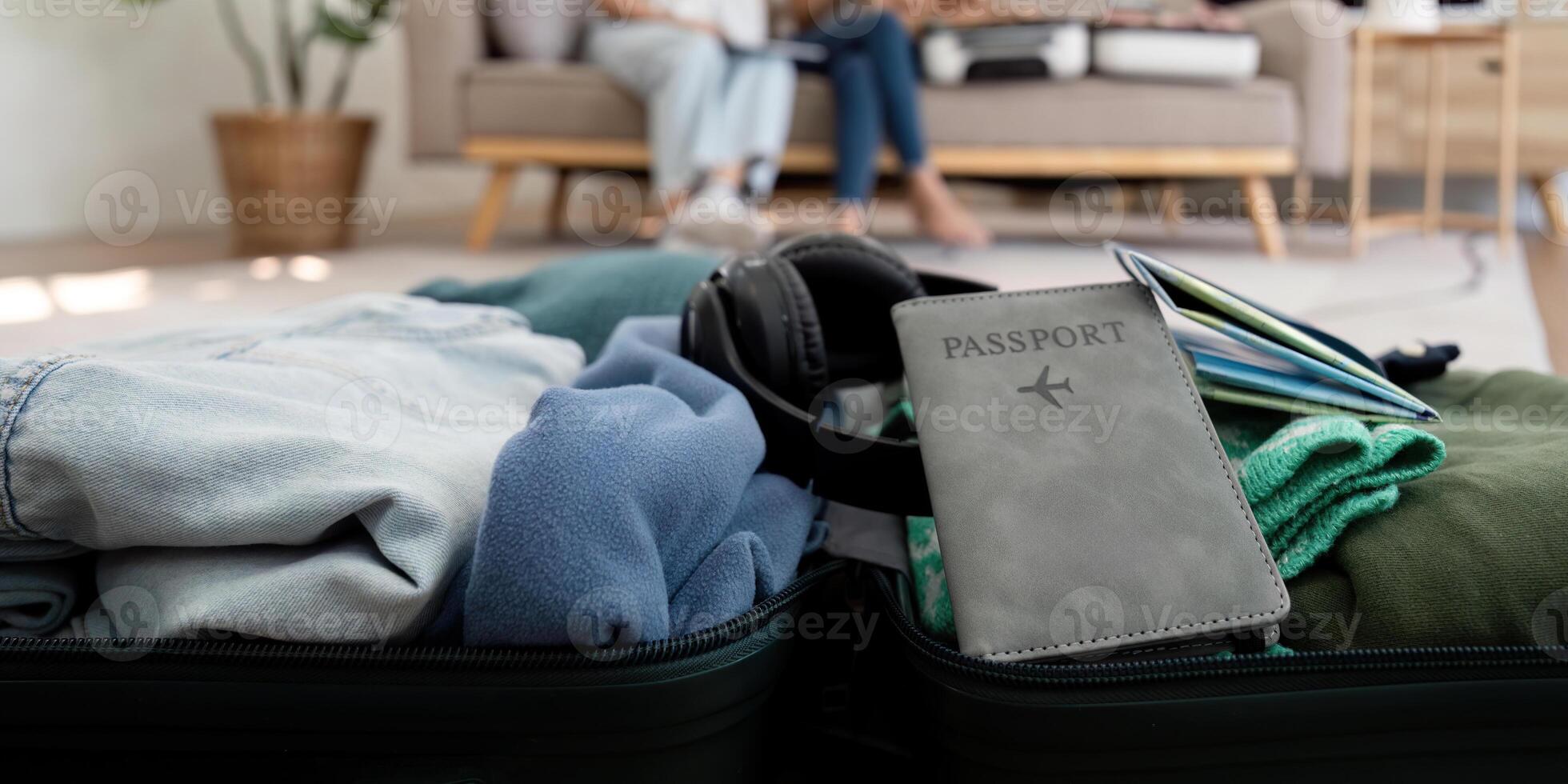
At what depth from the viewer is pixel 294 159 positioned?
2.31m

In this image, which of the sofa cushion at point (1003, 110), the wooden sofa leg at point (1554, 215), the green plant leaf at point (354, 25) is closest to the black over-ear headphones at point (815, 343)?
the sofa cushion at point (1003, 110)

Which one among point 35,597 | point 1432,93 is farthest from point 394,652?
point 1432,93

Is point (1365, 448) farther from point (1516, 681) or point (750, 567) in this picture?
point (750, 567)

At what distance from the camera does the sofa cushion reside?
7.18 ft

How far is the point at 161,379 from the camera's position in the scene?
1.26ft

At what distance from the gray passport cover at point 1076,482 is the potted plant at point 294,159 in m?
2.20

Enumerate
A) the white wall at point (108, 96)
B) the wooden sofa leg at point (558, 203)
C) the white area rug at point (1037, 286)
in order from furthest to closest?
the wooden sofa leg at point (558, 203) → the white wall at point (108, 96) → the white area rug at point (1037, 286)

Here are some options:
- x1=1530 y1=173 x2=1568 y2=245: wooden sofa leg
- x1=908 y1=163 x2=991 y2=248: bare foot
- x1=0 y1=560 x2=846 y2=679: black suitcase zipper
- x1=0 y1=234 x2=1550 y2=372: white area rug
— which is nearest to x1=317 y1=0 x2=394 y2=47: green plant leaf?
x1=0 y1=234 x2=1550 y2=372: white area rug

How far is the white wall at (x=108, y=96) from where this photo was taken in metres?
2.31

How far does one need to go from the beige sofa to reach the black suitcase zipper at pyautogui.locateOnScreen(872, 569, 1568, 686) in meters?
1.97

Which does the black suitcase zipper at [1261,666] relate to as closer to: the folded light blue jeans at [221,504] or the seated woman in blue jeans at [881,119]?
the folded light blue jeans at [221,504]

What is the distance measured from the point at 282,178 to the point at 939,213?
1.40 meters

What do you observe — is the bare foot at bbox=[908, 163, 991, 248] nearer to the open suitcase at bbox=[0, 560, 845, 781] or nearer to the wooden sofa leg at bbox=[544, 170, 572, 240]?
the wooden sofa leg at bbox=[544, 170, 572, 240]

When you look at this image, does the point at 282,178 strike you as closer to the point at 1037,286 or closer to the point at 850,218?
the point at 850,218
